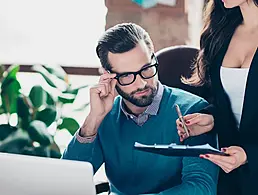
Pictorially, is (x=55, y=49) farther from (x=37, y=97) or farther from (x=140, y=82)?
(x=140, y=82)

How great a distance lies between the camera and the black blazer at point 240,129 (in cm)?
165

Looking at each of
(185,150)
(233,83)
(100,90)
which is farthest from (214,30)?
(185,150)

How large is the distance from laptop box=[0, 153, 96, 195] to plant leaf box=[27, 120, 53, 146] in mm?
1062

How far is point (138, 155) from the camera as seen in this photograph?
5.90ft

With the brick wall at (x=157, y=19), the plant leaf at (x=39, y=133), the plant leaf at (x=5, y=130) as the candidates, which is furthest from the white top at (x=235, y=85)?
the brick wall at (x=157, y=19)

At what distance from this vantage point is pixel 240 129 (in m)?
1.72

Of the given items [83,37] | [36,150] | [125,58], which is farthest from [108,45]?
[83,37]

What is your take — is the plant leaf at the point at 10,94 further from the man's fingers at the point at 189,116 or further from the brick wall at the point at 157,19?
the man's fingers at the point at 189,116

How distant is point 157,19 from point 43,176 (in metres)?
1.74

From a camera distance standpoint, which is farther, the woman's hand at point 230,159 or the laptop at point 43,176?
the woman's hand at point 230,159

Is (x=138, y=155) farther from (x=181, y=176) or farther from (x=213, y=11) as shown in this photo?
(x=213, y=11)

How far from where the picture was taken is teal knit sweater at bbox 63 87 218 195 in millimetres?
1771

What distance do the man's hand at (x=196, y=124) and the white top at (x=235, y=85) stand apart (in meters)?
0.08

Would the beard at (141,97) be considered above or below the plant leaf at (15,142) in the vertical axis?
above
